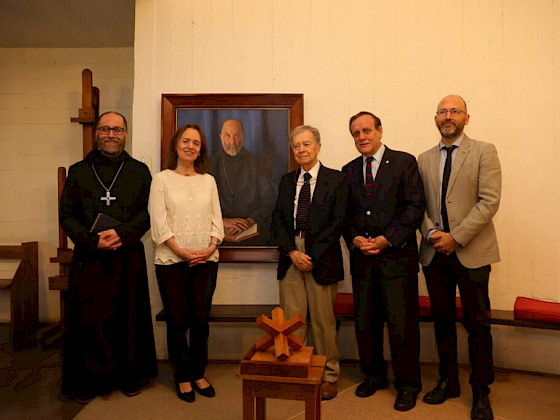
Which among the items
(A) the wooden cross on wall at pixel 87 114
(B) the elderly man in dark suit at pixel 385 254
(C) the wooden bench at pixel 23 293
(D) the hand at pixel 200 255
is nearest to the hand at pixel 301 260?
(B) the elderly man in dark suit at pixel 385 254

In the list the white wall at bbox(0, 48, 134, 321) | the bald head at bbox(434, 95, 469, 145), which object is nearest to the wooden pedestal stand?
the bald head at bbox(434, 95, 469, 145)

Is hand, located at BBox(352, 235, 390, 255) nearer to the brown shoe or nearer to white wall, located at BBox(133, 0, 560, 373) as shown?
the brown shoe

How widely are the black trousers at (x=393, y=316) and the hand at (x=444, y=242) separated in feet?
0.77

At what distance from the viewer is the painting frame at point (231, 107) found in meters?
3.43

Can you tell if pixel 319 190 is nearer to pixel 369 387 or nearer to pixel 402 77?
pixel 369 387

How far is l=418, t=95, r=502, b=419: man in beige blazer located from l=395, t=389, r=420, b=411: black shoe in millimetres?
110

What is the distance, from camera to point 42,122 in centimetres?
460

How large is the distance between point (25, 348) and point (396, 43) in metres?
4.03

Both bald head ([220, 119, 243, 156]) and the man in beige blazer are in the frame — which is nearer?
the man in beige blazer

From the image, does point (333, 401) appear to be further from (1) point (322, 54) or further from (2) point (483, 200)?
(1) point (322, 54)

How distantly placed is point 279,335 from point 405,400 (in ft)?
3.63

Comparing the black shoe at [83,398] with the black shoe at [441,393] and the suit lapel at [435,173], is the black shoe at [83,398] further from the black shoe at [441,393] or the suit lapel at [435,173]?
the suit lapel at [435,173]

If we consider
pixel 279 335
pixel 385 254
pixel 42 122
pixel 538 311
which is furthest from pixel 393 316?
pixel 42 122

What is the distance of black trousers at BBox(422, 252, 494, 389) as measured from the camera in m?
2.47
